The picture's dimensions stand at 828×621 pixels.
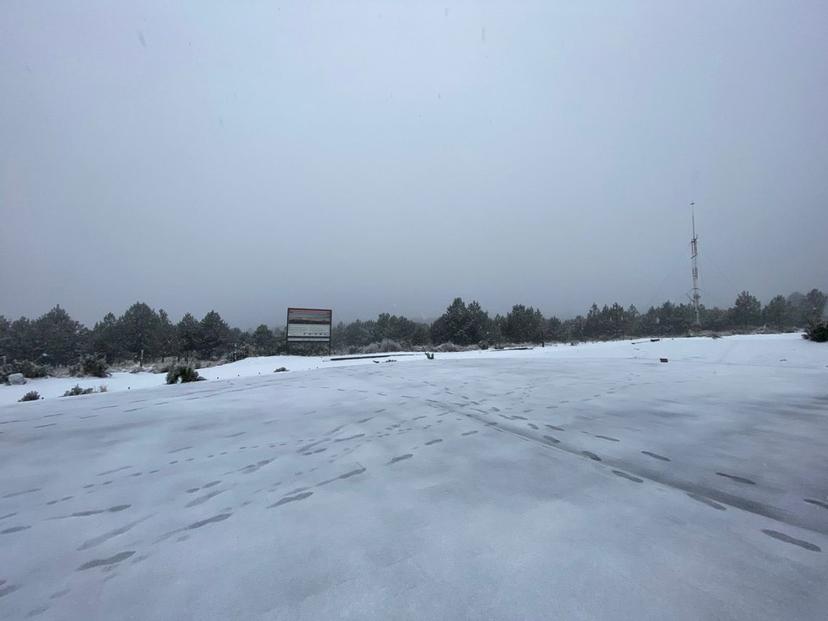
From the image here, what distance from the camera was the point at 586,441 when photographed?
3.75m

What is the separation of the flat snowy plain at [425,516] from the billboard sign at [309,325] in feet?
60.7

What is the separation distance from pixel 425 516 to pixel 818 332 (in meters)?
18.6

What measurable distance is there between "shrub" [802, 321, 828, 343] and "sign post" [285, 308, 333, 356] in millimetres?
22162

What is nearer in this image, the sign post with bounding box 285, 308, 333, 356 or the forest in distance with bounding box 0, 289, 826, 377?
the sign post with bounding box 285, 308, 333, 356

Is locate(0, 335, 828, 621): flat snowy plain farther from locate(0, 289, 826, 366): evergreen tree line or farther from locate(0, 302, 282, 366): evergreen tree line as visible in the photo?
locate(0, 302, 282, 366): evergreen tree line

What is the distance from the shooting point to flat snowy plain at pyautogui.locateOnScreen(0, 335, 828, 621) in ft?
5.15

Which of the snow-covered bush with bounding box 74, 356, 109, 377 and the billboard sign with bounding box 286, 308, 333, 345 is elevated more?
the billboard sign with bounding box 286, 308, 333, 345

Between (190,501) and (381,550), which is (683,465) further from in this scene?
(190,501)

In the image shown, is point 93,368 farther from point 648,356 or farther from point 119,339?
point 119,339

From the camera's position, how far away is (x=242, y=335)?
6419cm

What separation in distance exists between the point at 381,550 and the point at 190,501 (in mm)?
1580

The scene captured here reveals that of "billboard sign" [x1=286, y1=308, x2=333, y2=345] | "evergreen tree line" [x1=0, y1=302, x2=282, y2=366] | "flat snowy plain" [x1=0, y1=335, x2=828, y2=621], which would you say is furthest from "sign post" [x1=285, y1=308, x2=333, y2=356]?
"evergreen tree line" [x1=0, y1=302, x2=282, y2=366]

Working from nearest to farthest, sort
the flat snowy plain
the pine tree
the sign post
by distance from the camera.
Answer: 1. the flat snowy plain
2. the sign post
3. the pine tree

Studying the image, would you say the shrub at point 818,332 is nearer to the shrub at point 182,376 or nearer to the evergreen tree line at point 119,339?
the shrub at point 182,376
